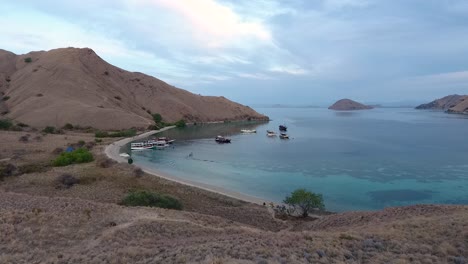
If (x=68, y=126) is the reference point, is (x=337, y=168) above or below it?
below

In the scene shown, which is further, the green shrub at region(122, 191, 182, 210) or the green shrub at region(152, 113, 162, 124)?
the green shrub at region(152, 113, 162, 124)

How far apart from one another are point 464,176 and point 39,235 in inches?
1781

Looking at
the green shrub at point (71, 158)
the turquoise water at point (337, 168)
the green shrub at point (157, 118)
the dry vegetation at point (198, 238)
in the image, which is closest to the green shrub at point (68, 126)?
the turquoise water at point (337, 168)

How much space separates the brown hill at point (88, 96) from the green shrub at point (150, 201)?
66.2 meters

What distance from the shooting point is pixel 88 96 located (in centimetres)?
10569

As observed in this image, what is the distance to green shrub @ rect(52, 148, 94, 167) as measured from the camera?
137 ft

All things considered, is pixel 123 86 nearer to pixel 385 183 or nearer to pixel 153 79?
pixel 153 79

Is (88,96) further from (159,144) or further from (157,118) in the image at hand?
(159,144)

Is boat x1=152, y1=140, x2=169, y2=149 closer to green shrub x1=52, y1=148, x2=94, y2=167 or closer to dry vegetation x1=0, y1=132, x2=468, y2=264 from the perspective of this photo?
green shrub x1=52, y1=148, x2=94, y2=167

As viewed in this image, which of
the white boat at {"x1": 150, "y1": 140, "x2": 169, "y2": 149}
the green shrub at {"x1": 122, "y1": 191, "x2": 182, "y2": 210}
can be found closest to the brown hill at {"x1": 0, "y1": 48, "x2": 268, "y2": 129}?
the white boat at {"x1": 150, "y1": 140, "x2": 169, "y2": 149}

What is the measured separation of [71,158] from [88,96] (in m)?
67.0

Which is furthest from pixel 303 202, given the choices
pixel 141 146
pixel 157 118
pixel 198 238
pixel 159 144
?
pixel 157 118

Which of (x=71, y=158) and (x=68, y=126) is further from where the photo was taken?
(x=68, y=126)

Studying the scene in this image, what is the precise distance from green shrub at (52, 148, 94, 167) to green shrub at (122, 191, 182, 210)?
19.4m
